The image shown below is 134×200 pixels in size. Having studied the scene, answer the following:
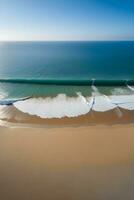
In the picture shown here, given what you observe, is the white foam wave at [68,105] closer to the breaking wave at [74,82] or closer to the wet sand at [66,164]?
the wet sand at [66,164]

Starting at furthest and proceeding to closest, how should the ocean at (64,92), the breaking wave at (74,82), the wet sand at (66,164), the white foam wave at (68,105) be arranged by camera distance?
1. the breaking wave at (74,82)
2. the ocean at (64,92)
3. the white foam wave at (68,105)
4. the wet sand at (66,164)

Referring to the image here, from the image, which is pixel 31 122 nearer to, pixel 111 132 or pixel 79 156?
pixel 111 132

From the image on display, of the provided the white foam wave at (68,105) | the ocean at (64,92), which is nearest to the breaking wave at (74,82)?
the ocean at (64,92)

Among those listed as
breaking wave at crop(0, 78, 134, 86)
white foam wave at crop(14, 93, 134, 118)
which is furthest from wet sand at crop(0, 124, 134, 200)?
breaking wave at crop(0, 78, 134, 86)

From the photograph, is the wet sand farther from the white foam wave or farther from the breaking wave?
the breaking wave

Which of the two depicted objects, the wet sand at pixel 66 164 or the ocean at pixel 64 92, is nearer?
the wet sand at pixel 66 164

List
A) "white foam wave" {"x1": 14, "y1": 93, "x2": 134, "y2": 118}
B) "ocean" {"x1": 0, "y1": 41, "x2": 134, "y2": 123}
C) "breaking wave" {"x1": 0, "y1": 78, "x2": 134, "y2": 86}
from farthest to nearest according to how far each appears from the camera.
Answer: "breaking wave" {"x1": 0, "y1": 78, "x2": 134, "y2": 86} → "ocean" {"x1": 0, "y1": 41, "x2": 134, "y2": 123} → "white foam wave" {"x1": 14, "y1": 93, "x2": 134, "y2": 118}

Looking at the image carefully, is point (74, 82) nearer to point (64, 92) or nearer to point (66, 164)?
point (64, 92)

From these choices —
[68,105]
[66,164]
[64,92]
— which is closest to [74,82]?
[64,92]
